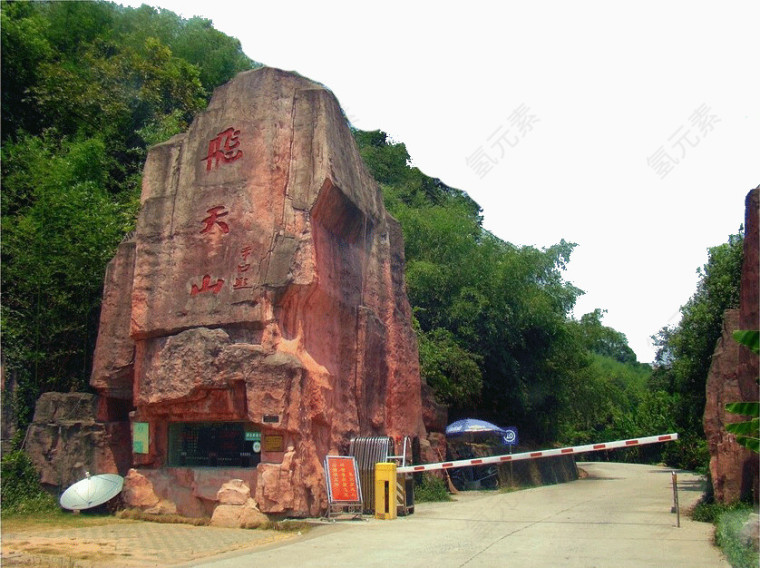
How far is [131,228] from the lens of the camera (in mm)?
18812

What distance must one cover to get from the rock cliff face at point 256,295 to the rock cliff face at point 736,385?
6524mm

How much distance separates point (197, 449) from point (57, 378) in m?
5.87

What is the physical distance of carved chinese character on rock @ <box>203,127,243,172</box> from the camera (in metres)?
13.9

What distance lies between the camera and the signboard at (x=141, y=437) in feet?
43.7

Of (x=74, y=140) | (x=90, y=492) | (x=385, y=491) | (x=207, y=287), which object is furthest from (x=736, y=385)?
(x=74, y=140)

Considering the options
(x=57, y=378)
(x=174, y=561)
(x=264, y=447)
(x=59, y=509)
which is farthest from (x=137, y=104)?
(x=174, y=561)

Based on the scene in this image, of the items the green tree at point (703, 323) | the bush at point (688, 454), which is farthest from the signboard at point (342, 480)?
the bush at point (688, 454)

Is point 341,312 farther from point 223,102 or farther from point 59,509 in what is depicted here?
point 59,509

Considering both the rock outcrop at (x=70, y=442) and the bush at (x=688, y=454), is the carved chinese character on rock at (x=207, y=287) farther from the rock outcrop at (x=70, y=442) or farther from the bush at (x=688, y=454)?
the bush at (x=688, y=454)

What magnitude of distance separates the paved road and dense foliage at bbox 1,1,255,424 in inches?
365

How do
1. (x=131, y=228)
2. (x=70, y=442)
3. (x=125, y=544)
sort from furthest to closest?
(x=131, y=228), (x=70, y=442), (x=125, y=544)

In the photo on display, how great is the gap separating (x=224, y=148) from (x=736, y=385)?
10.0 m

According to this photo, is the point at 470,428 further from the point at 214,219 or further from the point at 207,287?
the point at 214,219

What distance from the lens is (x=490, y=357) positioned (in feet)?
81.9
